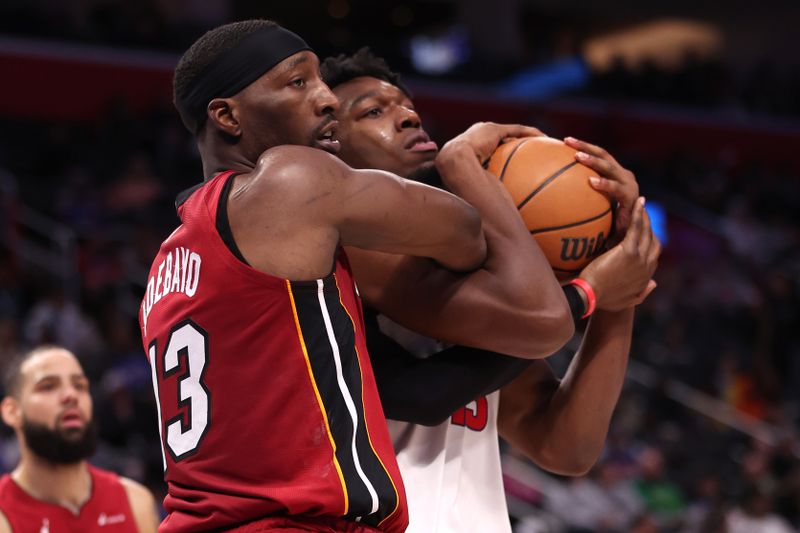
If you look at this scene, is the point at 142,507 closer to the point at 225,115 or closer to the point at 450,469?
the point at 450,469

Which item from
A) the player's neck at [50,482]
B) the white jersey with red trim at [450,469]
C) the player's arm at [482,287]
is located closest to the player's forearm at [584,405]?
the white jersey with red trim at [450,469]

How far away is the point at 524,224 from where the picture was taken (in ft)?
8.97

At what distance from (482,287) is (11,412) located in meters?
2.83

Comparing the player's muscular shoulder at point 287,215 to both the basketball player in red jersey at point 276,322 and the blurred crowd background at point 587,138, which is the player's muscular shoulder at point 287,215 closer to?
the basketball player in red jersey at point 276,322

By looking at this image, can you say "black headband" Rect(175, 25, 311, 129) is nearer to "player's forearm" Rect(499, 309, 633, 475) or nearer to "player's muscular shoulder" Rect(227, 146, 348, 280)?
"player's muscular shoulder" Rect(227, 146, 348, 280)

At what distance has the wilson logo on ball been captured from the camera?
2818mm

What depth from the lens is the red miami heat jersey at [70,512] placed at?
4438 millimetres

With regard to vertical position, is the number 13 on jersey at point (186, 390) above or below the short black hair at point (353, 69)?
below

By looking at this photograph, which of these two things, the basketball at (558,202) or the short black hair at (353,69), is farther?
the short black hair at (353,69)

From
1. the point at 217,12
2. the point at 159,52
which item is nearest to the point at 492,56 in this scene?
the point at 217,12

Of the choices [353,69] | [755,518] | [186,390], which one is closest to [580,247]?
[353,69]

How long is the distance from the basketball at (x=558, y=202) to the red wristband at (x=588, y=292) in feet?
→ 0.25

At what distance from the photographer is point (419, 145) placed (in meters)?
3.02

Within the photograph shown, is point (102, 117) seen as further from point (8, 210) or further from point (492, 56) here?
point (492, 56)
